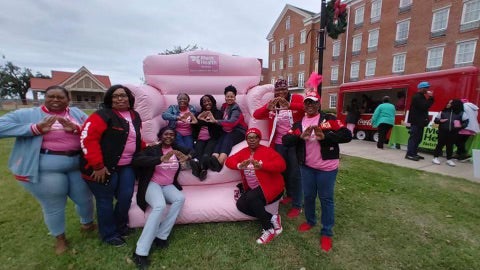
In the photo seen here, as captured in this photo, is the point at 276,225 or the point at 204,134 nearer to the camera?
the point at 276,225

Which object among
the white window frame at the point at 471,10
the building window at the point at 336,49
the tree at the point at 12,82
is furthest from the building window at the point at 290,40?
the tree at the point at 12,82

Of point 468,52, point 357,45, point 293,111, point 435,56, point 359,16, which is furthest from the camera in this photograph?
point 357,45

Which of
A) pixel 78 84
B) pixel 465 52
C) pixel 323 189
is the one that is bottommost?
pixel 323 189

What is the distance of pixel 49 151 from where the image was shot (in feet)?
7.80

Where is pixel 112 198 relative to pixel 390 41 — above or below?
below

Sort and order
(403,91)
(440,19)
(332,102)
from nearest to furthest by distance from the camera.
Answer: (403,91)
(440,19)
(332,102)

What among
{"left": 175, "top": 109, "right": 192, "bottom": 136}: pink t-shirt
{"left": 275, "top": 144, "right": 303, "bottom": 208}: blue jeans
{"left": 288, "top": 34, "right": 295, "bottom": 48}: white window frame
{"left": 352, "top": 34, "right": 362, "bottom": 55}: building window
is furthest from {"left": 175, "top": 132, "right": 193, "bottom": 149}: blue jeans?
{"left": 288, "top": 34, "right": 295, "bottom": 48}: white window frame

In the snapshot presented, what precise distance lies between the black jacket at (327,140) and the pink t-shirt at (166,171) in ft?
4.63

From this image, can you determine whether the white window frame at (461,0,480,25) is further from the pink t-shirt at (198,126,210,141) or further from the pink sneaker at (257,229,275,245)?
the pink sneaker at (257,229,275,245)

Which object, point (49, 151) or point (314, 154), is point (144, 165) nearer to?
point (49, 151)

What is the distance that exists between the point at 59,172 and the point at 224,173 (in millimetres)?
1947

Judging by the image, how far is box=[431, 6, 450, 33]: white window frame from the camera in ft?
57.3

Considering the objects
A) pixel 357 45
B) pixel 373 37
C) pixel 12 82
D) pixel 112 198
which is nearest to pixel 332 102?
pixel 357 45

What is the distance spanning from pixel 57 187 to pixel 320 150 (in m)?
2.81
